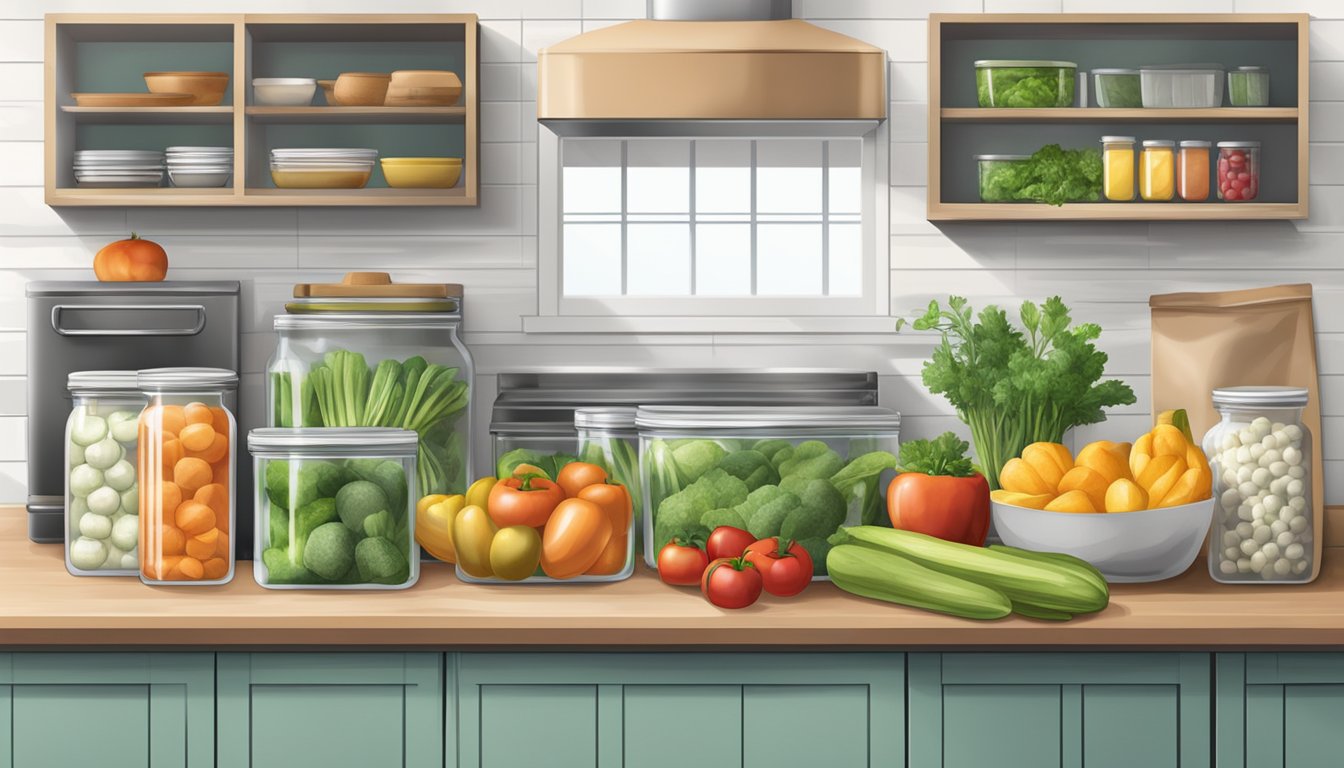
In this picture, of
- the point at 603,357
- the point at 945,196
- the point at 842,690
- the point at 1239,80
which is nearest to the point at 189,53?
the point at 603,357

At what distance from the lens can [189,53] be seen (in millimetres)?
2756

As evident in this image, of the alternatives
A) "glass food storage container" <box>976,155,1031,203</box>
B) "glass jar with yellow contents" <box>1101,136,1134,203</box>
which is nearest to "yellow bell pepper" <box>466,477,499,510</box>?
"glass food storage container" <box>976,155,1031,203</box>

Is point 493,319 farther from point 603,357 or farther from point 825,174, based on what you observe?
point 825,174

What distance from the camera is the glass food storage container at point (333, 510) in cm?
201

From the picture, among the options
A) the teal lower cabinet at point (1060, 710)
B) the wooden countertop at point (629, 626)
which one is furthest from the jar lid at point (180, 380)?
the teal lower cabinet at point (1060, 710)

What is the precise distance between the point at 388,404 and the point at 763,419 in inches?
29.7

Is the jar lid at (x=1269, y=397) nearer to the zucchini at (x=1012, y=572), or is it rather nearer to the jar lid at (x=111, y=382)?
the zucchini at (x=1012, y=572)

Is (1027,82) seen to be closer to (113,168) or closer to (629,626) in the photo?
(629,626)

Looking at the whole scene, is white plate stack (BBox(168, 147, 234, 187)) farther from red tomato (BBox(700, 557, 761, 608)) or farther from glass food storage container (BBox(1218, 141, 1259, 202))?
glass food storage container (BBox(1218, 141, 1259, 202))

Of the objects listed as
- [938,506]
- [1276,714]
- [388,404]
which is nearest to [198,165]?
[388,404]

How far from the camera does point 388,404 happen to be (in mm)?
2371

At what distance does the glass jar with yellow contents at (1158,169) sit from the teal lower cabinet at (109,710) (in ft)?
6.71

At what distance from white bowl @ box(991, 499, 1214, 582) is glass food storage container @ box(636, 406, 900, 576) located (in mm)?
279

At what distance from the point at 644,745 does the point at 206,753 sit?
2.22ft
